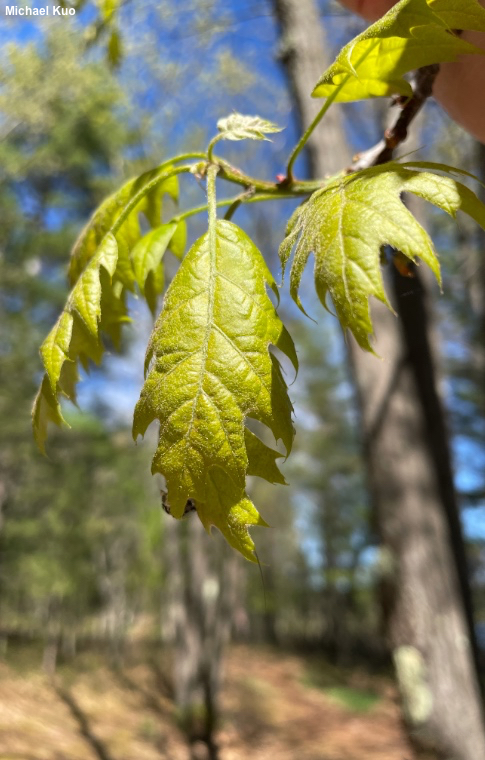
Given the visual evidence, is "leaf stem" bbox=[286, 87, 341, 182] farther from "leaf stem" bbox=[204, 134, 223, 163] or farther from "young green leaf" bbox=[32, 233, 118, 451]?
"young green leaf" bbox=[32, 233, 118, 451]

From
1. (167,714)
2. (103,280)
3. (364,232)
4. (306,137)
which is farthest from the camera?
(167,714)

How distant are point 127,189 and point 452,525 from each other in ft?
10.2

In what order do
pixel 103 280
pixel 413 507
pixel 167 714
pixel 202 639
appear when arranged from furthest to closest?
pixel 167 714 < pixel 202 639 < pixel 413 507 < pixel 103 280

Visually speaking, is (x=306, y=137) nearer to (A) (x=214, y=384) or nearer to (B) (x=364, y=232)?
(B) (x=364, y=232)

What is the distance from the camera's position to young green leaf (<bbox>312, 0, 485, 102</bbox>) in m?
0.62

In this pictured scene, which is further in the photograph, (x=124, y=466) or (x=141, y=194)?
(x=124, y=466)

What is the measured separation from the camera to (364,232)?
61 cm

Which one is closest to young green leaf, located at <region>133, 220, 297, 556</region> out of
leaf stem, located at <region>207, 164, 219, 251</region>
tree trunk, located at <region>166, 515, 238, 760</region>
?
leaf stem, located at <region>207, 164, 219, 251</region>

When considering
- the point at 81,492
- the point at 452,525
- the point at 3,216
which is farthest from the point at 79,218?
the point at 452,525

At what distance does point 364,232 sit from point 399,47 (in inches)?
11.6

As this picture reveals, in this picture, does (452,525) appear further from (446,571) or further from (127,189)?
(127,189)

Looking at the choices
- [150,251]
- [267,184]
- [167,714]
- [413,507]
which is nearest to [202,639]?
[167,714]

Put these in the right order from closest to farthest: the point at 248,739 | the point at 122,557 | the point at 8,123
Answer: the point at 8,123 → the point at 248,739 → the point at 122,557

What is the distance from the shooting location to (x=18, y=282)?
11766mm
